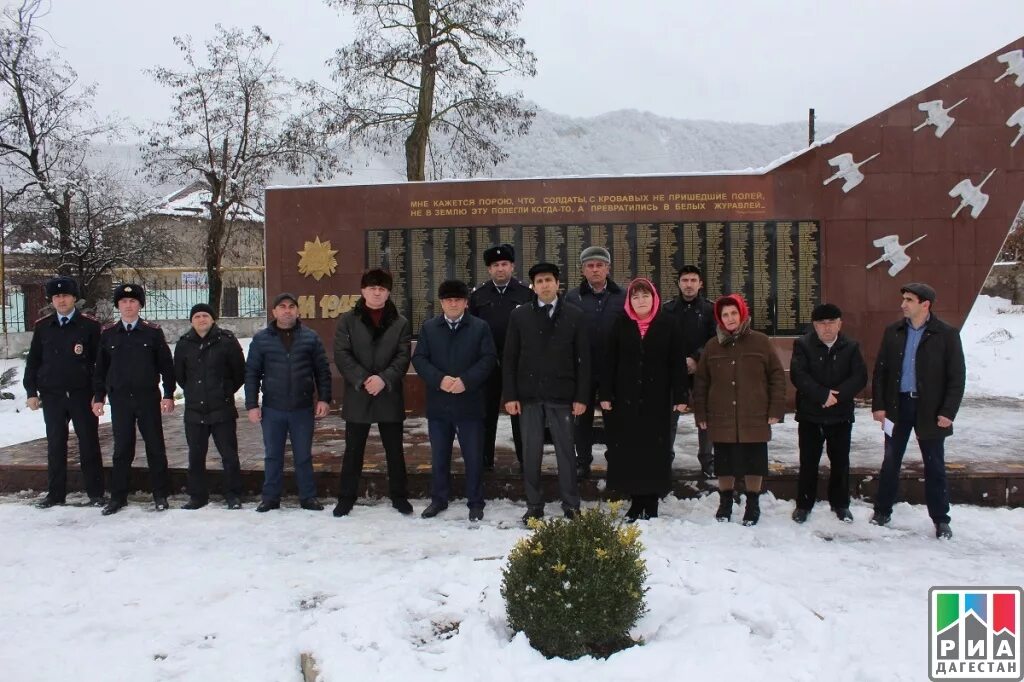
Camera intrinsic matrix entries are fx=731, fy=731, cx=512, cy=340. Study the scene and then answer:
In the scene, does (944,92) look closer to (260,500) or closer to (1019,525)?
(1019,525)

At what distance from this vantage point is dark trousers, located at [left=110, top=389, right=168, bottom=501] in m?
5.30

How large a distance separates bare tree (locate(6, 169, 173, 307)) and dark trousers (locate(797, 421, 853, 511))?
46.0 ft

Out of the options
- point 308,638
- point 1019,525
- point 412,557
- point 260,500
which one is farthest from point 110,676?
point 1019,525

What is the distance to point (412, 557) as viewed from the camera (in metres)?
4.20

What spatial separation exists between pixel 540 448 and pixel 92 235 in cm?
1295

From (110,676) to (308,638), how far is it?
77 cm

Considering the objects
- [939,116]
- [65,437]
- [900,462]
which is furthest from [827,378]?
[65,437]

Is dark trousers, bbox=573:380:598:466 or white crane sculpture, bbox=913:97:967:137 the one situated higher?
white crane sculpture, bbox=913:97:967:137

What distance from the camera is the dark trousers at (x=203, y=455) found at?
5.30 m

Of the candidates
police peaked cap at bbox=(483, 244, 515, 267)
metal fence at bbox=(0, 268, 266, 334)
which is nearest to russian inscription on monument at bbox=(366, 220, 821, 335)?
police peaked cap at bbox=(483, 244, 515, 267)

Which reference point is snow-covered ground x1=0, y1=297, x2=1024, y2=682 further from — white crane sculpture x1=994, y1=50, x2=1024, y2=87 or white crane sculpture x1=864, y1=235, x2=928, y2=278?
white crane sculpture x1=994, y1=50, x2=1024, y2=87

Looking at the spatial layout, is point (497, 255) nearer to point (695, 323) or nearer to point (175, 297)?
point (695, 323)

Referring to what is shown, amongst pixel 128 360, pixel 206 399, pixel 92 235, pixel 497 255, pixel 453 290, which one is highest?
pixel 92 235

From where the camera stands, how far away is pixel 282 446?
208 inches
